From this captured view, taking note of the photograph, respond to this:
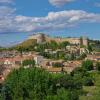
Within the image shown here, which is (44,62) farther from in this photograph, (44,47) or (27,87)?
(27,87)

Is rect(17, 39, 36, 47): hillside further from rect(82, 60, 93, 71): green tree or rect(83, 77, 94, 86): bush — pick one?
rect(83, 77, 94, 86): bush

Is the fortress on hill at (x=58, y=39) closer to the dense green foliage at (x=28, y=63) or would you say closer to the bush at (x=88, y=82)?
the dense green foliage at (x=28, y=63)

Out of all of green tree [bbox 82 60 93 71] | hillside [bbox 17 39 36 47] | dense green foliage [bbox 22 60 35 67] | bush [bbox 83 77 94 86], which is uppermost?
hillside [bbox 17 39 36 47]

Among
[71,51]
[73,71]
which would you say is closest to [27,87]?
[73,71]

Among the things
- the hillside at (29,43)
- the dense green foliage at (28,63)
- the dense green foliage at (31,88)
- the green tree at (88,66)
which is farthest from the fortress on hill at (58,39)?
the dense green foliage at (31,88)

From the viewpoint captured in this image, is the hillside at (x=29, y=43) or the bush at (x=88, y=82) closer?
the bush at (x=88, y=82)

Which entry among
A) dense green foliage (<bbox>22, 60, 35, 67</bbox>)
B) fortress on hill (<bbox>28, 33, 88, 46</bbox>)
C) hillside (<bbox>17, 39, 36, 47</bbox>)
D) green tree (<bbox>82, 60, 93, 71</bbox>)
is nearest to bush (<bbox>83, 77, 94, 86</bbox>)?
green tree (<bbox>82, 60, 93, 71</bbox>)

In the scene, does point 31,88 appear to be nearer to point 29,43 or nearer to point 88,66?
point 88,66

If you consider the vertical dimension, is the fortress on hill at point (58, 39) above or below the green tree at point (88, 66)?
above

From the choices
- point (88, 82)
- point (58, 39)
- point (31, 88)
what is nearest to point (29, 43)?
point (58, 39)

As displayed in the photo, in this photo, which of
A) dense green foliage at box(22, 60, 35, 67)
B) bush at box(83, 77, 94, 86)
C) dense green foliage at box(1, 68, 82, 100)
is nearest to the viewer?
dense green foliage at box(1, 68, 82, 100)

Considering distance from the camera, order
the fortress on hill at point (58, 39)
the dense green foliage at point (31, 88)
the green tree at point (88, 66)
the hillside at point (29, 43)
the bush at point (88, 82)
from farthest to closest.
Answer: the fortress on hill at point (58, 39) < the hillside at point (29, 43) < the green tree at point (88, 66) < the bush at point (88, 82) < the dense green foliage at point (31, 88)

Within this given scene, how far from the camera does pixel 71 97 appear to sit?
19266 mm

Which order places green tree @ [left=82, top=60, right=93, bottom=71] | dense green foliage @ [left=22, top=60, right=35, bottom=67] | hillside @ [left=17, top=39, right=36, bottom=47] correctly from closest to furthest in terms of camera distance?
green tree @ [left=82, top=60, right=93, bottom=71] → dense green foliage @ [left=22, top=60, right=35, bottom=67] → hillside @ [left=17, top=39, right=36, bottom=47]
